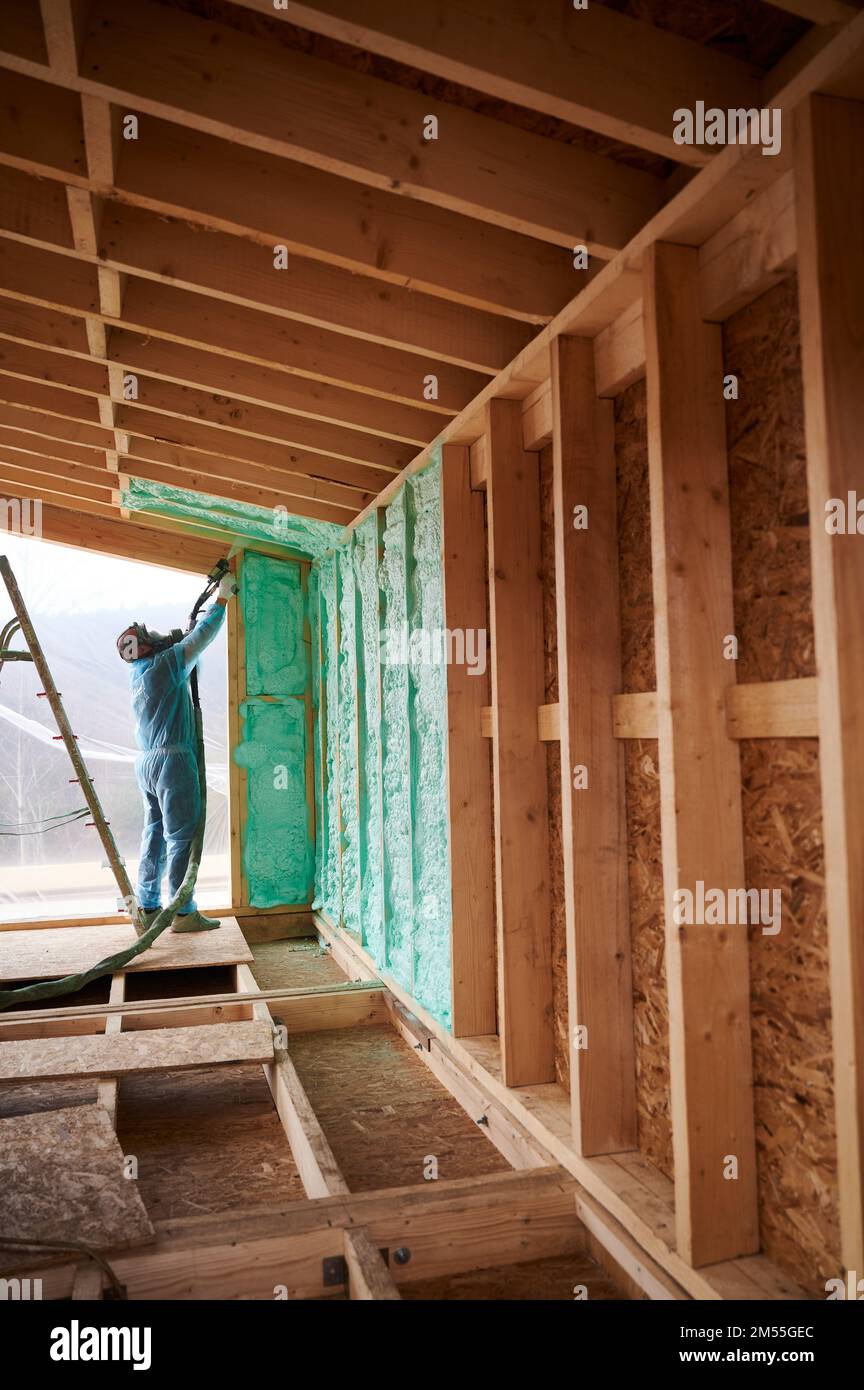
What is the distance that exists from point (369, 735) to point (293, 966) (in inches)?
63.8

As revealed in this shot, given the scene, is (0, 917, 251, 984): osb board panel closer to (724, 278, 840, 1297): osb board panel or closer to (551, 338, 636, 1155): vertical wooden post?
(551, 338, 636, 1155): vertical wooden post

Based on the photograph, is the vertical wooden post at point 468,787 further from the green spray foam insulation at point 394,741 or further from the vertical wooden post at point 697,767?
the vertical wooden post at point 697,767

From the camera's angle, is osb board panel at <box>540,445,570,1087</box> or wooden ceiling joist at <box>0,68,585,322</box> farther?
osb board panel at <box>540,445,570,1087</box>

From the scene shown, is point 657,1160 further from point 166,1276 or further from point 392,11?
point 392,11

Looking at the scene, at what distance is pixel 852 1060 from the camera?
1.48m

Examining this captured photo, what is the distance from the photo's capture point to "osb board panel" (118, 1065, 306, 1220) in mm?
2666

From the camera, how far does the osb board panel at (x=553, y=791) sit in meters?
2.90

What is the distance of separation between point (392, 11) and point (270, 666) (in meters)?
5.00

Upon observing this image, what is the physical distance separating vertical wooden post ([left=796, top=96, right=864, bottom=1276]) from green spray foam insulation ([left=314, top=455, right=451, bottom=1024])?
2.02m

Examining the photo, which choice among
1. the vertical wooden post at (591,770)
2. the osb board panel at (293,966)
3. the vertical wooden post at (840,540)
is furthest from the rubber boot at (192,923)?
the vertical wooden post at (840,540)

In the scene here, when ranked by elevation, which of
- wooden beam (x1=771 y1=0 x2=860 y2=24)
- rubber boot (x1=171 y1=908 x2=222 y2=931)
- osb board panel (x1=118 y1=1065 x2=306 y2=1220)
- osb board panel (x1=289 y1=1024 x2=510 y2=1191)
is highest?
wooden beam (x1=771 y1=0 x2=860 y2=24)

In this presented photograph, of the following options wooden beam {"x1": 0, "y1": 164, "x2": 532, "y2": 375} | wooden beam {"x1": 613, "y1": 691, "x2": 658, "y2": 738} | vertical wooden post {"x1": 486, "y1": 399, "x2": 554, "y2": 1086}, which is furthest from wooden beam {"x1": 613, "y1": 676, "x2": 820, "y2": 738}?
wooden beam {"x1": 0, "y1": 164, "x2": 532, "y2": 375}

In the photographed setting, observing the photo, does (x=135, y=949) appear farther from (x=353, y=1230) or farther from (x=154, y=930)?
(x=353, y=1230)

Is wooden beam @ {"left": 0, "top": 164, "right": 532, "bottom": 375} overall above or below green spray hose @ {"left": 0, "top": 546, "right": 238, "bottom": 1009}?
above
